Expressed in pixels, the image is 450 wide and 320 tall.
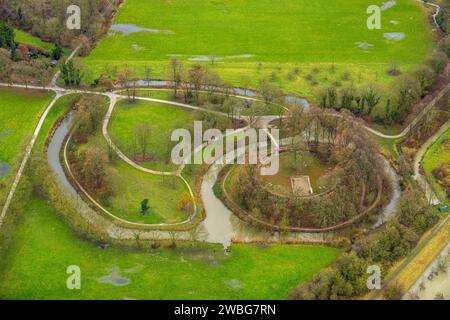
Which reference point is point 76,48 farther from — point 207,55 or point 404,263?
point 404,263

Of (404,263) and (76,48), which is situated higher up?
(76,48)

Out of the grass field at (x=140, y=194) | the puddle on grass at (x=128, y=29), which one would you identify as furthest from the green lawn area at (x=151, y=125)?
the puddle on grass at (x=128, y=29)

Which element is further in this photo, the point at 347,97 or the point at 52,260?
the point at 347,97

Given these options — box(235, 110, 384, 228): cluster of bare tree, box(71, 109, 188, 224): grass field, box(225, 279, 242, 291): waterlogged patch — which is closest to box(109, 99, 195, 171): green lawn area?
box(71, 109, 188, 224): grass field

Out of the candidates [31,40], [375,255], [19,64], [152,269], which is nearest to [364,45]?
[375,255]

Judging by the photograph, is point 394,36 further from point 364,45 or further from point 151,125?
point 151,125

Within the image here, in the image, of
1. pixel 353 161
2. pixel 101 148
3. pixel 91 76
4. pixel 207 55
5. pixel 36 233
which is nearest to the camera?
pixel 36 233

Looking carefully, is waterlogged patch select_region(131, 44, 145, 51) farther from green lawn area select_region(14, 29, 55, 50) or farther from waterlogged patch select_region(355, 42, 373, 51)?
waterlogged patch select_region(355, 42, 373, 51)
